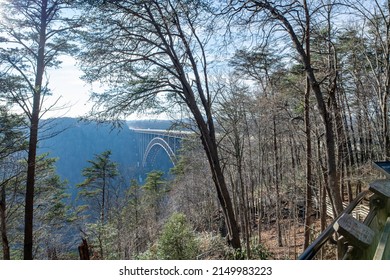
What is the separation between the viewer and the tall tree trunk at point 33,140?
127 inches

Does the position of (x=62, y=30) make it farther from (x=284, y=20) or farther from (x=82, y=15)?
(x=284, y=20)

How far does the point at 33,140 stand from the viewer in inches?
131

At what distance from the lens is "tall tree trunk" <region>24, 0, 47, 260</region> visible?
3.22 metres

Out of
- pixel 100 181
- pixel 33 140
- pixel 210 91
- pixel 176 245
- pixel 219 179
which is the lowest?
pixel 176 245

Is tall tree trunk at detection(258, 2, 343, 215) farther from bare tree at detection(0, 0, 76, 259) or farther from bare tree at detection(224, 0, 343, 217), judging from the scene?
bare tree at detection(0, 0, 76, 259)

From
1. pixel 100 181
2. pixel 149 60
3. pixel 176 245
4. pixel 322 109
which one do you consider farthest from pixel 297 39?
pixel 100 181

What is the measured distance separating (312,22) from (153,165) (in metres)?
17.2

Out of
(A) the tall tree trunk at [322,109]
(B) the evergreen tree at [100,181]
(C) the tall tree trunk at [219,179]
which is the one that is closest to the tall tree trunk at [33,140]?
(C) the tall tree trunk at [219,179]

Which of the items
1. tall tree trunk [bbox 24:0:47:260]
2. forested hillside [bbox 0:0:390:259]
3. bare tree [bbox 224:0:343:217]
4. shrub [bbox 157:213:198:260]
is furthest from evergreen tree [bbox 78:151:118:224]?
bare tree [bbox 224:0:343:217]

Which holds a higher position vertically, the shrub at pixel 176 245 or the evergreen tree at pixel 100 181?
the evergreen tree at pixel 100 181

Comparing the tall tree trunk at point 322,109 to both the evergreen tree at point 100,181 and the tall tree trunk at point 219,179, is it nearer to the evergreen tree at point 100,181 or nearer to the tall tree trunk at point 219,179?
the tall tree trunk at point 219,179

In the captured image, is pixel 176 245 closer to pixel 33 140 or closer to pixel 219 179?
pixel 219 179

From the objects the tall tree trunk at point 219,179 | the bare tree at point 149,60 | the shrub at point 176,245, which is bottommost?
the shrub at point 176,245

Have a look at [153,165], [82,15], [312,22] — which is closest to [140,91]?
[82,15]
